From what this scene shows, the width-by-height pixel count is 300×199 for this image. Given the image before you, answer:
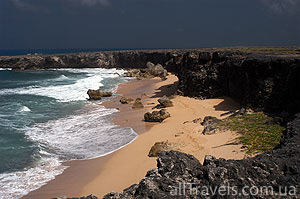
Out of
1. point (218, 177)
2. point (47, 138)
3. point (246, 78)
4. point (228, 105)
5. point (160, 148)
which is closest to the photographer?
point (218, 177)

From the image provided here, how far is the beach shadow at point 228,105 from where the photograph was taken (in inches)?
806

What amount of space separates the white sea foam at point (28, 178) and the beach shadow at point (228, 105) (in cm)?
1366

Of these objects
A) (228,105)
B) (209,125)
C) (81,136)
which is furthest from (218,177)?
(228,105)

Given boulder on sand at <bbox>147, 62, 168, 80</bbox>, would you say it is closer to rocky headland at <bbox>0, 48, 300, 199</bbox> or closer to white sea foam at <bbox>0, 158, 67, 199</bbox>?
rocky headland at <bbox>0, 48, 300, 199</bbox>

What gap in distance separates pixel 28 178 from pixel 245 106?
605 inches

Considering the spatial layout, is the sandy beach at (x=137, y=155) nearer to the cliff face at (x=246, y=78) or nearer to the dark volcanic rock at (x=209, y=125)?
the dark volcanic rock at (x=209, y=125)

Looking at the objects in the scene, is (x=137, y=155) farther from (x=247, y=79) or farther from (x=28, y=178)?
(x=247, y=79)

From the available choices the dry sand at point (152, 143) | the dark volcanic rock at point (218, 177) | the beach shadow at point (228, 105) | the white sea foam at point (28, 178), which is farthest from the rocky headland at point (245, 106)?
the white sea foam at point (28, 178)

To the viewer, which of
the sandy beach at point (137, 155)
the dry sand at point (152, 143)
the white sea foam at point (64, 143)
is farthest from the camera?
the white sea foam at point (64, 143)

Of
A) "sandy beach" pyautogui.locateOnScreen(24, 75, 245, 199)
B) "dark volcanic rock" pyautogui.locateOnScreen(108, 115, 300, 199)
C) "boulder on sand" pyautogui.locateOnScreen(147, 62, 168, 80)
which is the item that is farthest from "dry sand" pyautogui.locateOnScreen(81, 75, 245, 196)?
"boulder on sand" pyautogui.locateOnScreen(147, 62, 168, 80)

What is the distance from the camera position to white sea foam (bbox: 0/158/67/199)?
1085cm

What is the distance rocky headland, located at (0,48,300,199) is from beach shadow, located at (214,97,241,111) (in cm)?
53

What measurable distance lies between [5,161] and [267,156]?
539 inches

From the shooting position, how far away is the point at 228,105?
21500 mm
